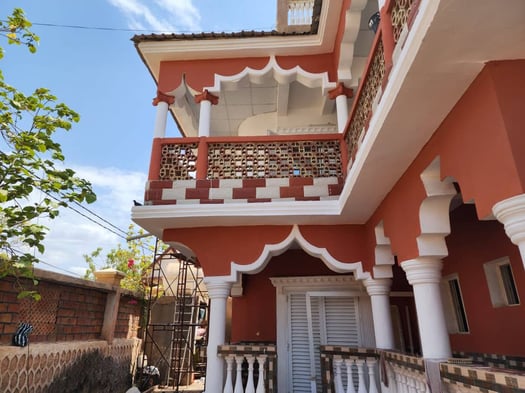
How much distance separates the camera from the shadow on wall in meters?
4.39

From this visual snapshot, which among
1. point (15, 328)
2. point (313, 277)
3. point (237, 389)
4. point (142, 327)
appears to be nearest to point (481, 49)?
point (237, 389)

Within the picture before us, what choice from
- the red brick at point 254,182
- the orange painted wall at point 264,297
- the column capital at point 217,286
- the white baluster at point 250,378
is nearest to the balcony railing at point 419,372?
the white baluster at point 250,378

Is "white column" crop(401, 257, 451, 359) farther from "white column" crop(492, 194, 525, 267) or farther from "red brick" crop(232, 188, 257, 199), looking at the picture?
"red brick" crop(232, 188, 257, 199)

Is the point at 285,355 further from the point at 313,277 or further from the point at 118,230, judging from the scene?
the point at 118,230

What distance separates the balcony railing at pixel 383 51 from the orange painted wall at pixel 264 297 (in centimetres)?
264

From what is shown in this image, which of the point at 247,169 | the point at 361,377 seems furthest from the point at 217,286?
the point at 361,377

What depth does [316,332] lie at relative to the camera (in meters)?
5.19

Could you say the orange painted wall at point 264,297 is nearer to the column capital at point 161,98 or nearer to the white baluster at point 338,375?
the white baluster at point 338,375

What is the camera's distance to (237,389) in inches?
153

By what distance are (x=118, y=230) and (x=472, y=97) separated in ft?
46.1

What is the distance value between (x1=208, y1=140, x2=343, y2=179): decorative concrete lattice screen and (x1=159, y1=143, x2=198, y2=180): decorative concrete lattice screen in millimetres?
236

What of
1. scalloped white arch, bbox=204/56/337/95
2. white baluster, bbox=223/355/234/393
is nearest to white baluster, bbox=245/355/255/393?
white baluster, bbox=223/355/234/393

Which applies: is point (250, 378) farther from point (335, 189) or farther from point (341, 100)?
point (341, 100)

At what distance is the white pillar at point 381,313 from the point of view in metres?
4.02
